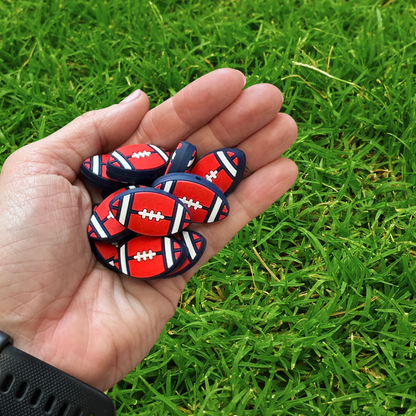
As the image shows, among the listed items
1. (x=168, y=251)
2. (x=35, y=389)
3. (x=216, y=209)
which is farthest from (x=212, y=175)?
(x=35, y=389)

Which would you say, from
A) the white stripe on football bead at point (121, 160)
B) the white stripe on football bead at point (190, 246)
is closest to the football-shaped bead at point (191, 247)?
the white stripe on football bead at point (190, 246)

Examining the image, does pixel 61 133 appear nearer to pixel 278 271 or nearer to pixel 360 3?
pixel 278 271

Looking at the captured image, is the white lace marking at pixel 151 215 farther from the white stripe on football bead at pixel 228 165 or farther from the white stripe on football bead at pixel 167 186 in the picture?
the white stripe on football bead at pixel 228 165

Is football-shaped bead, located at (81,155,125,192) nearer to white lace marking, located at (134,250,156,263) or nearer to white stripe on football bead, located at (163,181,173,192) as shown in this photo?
white stripe on football bead, located at (163,181,173,192)

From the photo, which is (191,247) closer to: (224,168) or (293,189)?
(224,168)

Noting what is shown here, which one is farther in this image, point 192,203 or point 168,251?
point 192,203

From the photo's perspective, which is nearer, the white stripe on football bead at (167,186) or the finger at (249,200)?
the white stripe on football bead at (167,186)
